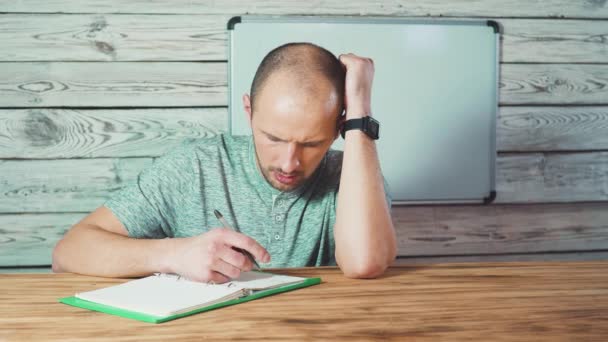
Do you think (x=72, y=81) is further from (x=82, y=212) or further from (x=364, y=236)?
(x=364, y=236)

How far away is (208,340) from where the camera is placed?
0.76 m

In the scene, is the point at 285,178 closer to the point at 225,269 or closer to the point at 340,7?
the point at 225,269

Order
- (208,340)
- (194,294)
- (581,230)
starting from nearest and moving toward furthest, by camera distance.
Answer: (208,340)
(194,294)
(581,230)

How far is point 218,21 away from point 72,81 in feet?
1.64

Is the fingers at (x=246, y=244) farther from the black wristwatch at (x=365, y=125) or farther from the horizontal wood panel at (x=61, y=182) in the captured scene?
the horizontal wood panel at (x=61, y=182)

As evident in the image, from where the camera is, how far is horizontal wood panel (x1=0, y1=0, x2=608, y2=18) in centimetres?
193

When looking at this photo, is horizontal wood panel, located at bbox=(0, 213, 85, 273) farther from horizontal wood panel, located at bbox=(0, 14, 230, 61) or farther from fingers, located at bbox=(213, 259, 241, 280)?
fingers, located at bbox=(213, 259, 241, 280)

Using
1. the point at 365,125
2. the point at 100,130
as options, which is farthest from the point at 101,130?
the point at 365,125

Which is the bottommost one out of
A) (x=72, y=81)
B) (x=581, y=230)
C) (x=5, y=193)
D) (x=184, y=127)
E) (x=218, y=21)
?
(x=581, y=230)

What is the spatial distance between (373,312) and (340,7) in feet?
4.53

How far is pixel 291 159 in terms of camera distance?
130cm

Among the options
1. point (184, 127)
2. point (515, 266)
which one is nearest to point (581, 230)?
point (515, 266)

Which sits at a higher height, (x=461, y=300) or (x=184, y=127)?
(x=184, y=127)

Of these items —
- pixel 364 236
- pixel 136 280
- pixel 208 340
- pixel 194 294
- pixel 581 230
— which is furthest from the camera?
pixel 581 230
